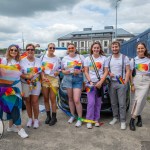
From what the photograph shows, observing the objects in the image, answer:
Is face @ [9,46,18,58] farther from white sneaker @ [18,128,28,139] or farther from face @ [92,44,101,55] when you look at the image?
face @ [92,44,101,55]

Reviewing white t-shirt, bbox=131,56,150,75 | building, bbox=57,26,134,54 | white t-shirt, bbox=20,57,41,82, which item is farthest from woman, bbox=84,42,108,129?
building, bbox=57,26,134,54

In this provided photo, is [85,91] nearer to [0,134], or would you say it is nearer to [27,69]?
[27,69]

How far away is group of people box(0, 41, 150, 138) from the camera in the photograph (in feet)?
15.8

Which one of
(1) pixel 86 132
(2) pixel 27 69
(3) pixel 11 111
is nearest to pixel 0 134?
(3) pixel 11 111

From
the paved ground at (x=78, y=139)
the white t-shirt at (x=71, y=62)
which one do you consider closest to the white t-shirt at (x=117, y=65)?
the white t-shirt at (x=71, y=62)

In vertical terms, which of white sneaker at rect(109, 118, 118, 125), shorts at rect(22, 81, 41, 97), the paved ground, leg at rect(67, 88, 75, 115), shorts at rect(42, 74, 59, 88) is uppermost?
shorts at rect(42, 74, 59, 88)

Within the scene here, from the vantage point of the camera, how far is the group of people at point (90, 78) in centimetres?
481

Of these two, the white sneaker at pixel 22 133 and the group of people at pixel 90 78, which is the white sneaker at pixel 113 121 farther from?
the white sneaker at pixel 22 133

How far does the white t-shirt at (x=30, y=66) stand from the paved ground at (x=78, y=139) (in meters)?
1.18

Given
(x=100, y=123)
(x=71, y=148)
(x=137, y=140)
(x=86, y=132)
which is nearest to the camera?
(x=71, y=148)

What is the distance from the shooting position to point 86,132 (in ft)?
15.3

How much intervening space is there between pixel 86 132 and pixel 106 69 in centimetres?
139

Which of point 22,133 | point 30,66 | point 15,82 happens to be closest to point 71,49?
point 30,66

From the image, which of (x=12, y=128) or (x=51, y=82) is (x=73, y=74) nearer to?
(x=51, y=82)
